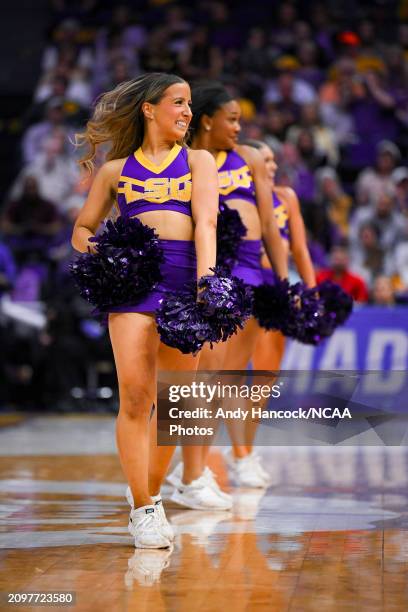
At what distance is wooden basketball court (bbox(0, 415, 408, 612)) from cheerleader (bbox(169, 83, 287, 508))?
518 millimetres

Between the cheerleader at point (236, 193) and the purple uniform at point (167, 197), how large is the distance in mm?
1011

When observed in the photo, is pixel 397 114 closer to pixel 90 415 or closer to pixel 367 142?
pixel 367 142

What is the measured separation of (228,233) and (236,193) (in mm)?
518

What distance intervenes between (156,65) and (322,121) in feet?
6.76

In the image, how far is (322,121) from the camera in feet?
41.9

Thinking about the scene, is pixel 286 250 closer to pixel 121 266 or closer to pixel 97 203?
pixel 97 203

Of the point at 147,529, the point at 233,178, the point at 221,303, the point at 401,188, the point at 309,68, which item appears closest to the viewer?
the point at 221,303

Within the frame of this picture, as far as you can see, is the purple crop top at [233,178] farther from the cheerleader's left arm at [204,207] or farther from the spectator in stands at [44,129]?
the spectator in stands at [44,129]

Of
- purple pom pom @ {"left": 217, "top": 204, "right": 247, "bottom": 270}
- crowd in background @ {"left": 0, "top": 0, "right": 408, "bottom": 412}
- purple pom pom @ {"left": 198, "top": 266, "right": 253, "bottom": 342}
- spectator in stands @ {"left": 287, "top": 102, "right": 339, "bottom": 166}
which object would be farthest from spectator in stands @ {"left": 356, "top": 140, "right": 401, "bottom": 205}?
purple pom pom @ {"left": 198, "top": 266, "right": 253, "bottom": 342}

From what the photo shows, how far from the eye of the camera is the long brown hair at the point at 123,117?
438 centimetres

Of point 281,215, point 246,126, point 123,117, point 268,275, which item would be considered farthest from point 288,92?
point 123,117

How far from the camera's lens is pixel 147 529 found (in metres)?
4.07

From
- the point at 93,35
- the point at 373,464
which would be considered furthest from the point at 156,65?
the point at 373,464

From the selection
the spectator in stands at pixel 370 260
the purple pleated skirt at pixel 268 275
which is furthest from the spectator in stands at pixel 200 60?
the purple pleated skirt at pixel 268 275
